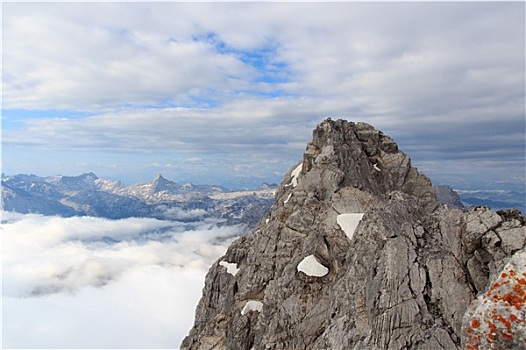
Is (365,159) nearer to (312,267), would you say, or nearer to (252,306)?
(312,267)

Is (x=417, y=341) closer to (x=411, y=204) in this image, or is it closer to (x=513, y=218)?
(x=513, y=218)

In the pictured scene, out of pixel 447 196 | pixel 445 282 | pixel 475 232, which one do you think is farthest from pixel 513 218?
pixel 447 196

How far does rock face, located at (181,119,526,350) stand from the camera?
20047mm

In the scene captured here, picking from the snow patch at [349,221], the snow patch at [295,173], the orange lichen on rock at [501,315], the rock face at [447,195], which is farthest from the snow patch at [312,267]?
the rock face at [447,195]

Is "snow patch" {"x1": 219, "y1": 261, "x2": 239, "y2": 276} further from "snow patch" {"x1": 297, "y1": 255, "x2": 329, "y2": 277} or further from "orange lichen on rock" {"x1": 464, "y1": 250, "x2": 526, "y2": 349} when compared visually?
"orange lichen on rock" {"x1": 464, "y1": 250, "x2": 526, "y2": 349}

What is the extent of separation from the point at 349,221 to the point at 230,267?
66.8 feet

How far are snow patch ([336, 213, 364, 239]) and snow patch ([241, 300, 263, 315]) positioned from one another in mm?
11884

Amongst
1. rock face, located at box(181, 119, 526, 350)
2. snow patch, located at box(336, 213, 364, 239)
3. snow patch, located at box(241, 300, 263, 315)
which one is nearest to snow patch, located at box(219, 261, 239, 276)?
rock face, located at box(181, 119, 526, 350)

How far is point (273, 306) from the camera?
33.3 meters

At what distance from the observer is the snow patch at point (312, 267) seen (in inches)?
1250

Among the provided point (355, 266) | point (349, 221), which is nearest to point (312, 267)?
point (349, 221)

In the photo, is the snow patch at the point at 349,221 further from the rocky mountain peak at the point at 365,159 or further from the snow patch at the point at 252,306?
the snow patch at the point at 252,306

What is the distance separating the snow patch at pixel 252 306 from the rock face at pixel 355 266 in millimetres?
144

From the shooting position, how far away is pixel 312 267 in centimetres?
3222
